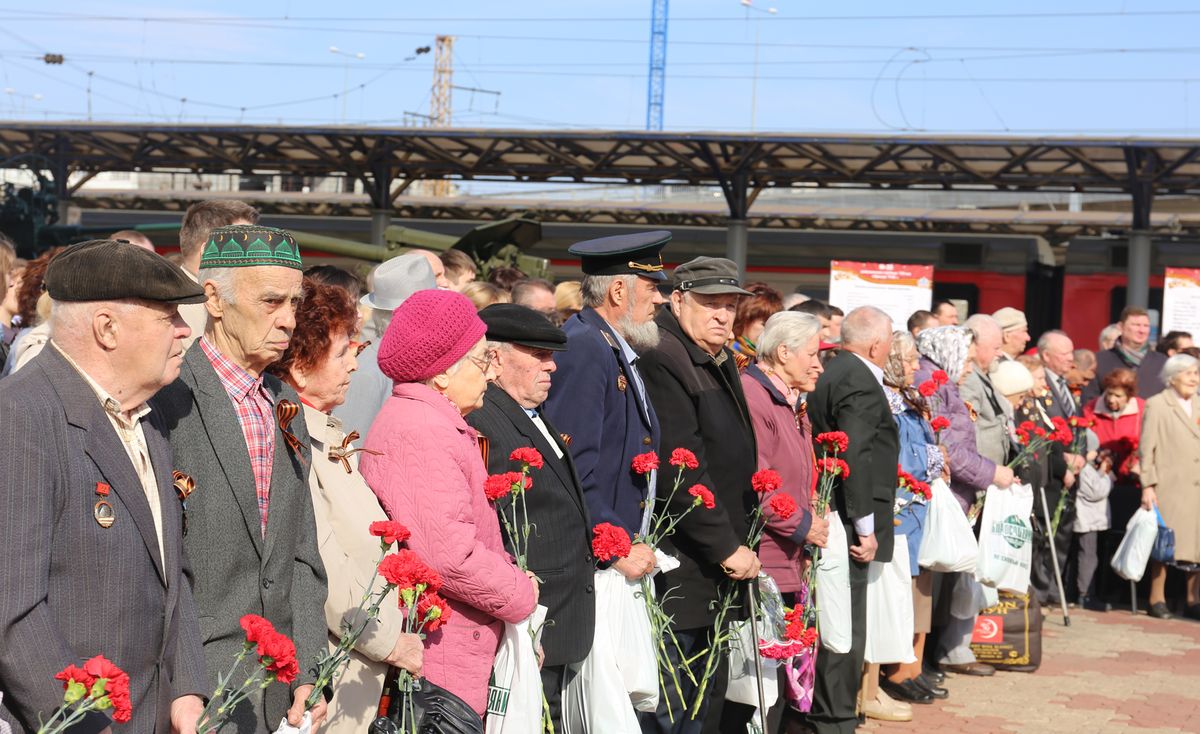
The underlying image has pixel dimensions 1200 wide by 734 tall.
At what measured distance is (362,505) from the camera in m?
3.67

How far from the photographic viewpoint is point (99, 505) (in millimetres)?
2695

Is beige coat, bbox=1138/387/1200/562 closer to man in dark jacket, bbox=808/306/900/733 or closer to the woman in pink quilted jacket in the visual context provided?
man in dark jacket, bbox=808/306/900/733

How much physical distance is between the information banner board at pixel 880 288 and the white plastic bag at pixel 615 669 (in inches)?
426

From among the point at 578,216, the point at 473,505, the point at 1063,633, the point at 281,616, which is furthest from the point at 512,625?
the point at 578,216

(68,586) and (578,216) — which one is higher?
(578,216)

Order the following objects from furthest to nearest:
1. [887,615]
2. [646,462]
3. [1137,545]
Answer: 1. [1137,545]
2. [887,615]
3. [646,462]

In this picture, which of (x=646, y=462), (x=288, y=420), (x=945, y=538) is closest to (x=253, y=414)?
(x=288, y=420)

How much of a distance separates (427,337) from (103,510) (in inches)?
56.1

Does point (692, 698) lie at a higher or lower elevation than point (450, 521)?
lower

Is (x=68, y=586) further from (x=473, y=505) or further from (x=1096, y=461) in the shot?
(x=1096, y=461)

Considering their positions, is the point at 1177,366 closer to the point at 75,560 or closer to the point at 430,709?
the point at 430,709

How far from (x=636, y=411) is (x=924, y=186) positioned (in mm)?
17835

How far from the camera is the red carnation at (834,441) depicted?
20.3 feet

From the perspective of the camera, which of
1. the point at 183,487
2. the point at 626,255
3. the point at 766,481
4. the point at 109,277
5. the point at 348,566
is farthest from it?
the point at 766,481
